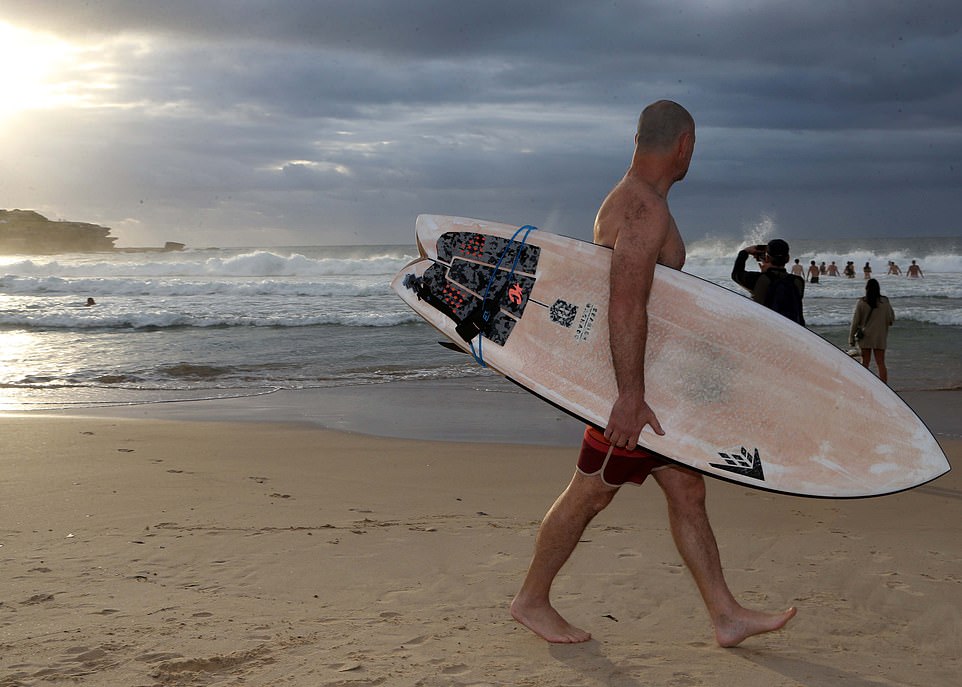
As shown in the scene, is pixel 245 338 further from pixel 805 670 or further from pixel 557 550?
pixel 805 670

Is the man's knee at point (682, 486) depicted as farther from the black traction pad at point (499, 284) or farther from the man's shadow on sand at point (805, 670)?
the black traction pad at point (499, 284)

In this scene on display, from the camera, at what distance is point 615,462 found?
2650mm

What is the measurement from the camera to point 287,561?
12.0ft

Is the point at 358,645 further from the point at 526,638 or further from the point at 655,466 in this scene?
the point at 655,466

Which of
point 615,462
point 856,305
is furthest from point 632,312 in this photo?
point 856,305

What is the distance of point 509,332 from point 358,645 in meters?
1.17

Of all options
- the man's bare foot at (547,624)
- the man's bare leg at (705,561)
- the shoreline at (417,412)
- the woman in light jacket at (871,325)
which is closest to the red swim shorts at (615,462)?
the man's bare leg at (705,561)

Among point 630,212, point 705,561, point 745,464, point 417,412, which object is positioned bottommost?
point 417,412

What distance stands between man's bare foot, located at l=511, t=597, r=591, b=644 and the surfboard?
2.23 ft

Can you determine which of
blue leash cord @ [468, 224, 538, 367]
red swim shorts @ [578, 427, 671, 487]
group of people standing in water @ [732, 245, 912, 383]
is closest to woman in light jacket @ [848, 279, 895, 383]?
group of people standing in water @ [732, 245, 912, 383]

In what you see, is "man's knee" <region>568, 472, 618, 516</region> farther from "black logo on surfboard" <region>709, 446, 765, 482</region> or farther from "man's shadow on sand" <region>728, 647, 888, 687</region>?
"man's shadow on sand" <region>728, 647, 888, 687</region>

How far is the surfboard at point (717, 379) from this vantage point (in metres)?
2.76

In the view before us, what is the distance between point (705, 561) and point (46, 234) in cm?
7805

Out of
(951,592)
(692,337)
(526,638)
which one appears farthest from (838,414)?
(526,638)
